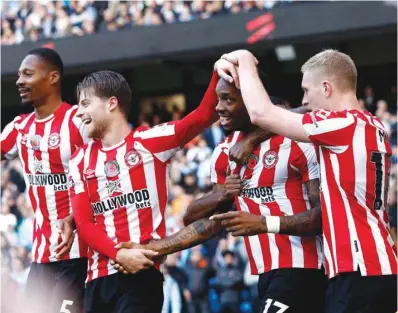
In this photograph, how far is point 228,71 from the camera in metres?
4.98

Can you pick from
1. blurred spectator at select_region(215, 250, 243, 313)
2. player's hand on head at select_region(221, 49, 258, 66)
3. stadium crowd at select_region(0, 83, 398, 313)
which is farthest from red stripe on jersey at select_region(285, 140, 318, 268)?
blurred spectator at select_region(215, 250, 243, 313)

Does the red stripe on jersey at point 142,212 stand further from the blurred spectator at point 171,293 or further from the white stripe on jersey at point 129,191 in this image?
the blurred spectator at point 171,293

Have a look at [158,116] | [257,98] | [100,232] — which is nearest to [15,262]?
[158,116]

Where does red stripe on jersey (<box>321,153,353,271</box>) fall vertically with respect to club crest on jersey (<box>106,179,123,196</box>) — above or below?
below

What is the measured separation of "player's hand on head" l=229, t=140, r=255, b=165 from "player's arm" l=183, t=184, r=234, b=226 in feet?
0.67

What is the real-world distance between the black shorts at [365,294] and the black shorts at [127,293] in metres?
1.22

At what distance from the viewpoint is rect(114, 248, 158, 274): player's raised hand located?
5.19 m

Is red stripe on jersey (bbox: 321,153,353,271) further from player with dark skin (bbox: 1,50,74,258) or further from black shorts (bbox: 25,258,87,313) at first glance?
player with dark skin (bbox: 1,50,74,258)

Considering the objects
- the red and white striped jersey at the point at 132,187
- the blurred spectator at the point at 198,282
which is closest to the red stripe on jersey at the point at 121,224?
the red and white striped jersey at the point at 132,187

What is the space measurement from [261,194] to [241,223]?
0.46 meters

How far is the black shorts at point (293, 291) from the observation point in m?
5.06

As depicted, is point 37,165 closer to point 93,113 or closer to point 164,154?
point 93,113

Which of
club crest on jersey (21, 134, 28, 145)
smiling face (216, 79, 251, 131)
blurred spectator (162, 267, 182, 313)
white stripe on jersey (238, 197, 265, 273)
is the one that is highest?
club crest on jersey (21, 134, 28, 145)

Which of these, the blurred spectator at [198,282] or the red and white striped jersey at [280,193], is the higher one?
the red and white striped jersey at [280,193]
